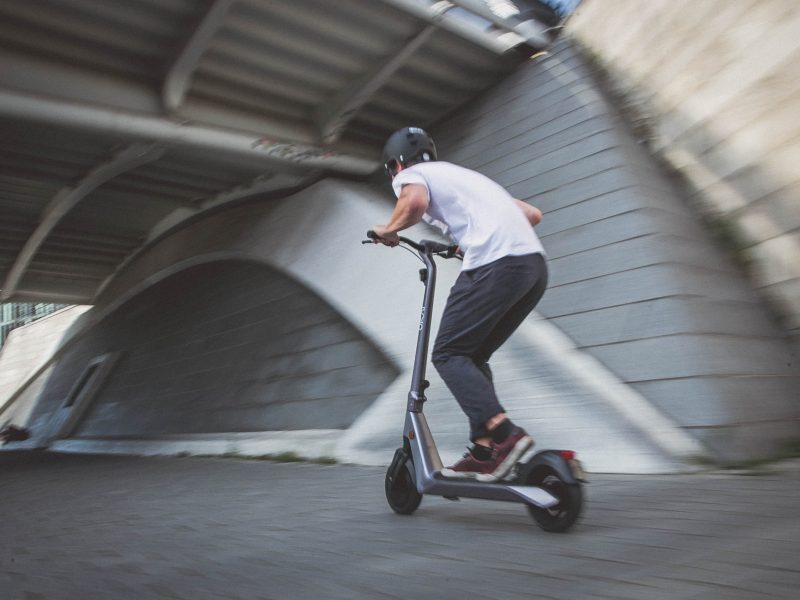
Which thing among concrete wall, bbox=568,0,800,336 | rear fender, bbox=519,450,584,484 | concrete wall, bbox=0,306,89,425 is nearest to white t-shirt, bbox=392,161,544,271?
rear fender, bbox=519,450,584,484

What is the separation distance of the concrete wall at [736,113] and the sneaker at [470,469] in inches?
146

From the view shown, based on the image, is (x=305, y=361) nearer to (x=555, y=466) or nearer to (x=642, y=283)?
(x=642, y=283)

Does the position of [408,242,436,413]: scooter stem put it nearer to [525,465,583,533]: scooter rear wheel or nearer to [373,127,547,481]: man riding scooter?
[373,127,547,481]: man riding scooter

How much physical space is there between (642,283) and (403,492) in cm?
312

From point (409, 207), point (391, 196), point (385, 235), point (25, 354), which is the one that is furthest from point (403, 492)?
point (25, 354)

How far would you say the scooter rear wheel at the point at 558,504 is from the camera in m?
2.77

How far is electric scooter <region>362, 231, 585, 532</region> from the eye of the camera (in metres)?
2.79

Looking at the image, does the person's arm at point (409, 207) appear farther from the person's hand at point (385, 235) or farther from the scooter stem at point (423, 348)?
the scooter stem at point (423, 348)

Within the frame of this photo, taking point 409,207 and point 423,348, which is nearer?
point 409,207

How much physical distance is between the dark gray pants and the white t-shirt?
6 cm

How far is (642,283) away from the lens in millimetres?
5746

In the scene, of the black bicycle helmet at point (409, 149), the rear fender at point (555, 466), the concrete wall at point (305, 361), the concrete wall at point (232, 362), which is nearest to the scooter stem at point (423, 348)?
the black bicycle helmet at point (409, 149)

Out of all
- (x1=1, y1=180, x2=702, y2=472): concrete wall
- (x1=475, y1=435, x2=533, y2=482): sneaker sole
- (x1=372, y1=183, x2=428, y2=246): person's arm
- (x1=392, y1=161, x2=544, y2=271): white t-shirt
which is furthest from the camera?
(x1=1, y1=180, x2=702, y2=472): concrete wall

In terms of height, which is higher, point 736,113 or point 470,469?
point 736,113
